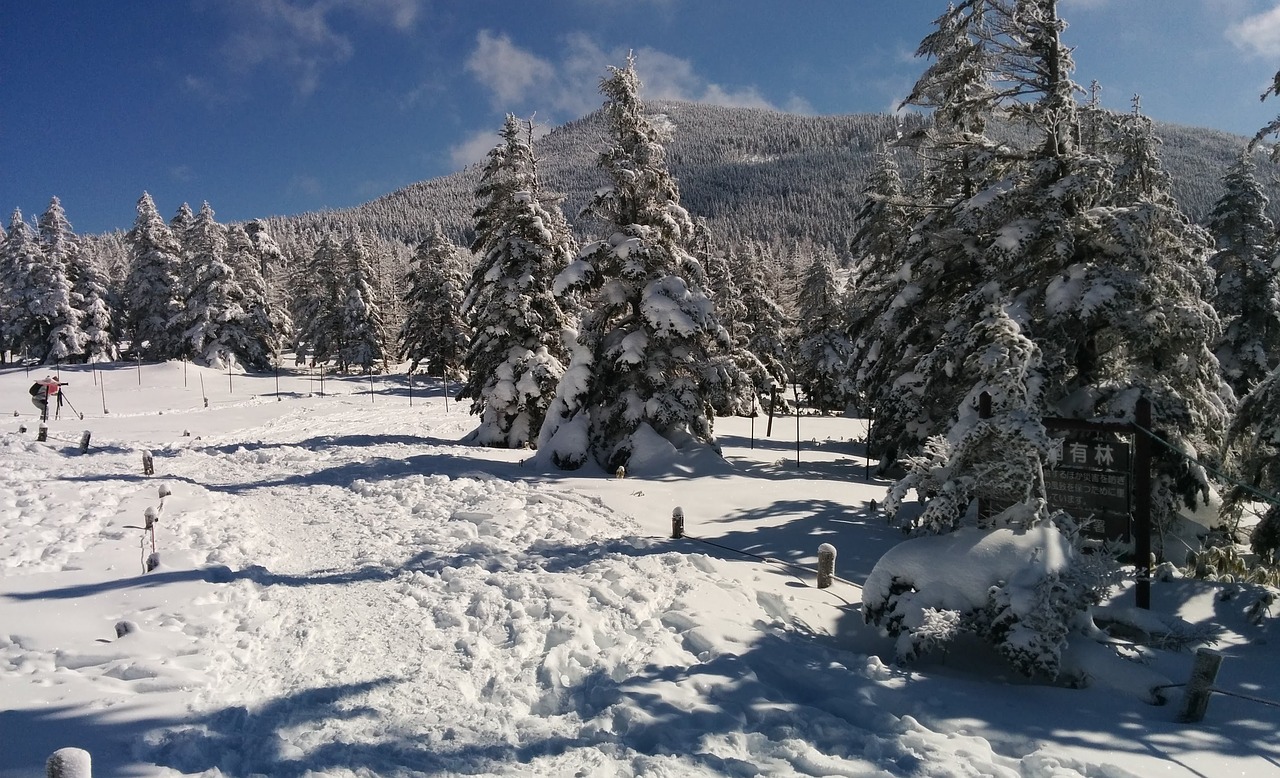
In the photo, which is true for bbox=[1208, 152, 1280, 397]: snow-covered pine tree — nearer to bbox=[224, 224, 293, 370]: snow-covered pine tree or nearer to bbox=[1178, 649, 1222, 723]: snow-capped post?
bbox=[1178, 649, 1222, 723]: snow-capped post

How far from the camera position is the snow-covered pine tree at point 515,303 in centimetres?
2258

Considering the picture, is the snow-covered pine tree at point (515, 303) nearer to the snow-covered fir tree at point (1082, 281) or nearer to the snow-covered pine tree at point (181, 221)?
the snow-covered fir tree at point (1082, 281)

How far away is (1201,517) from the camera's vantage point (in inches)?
532

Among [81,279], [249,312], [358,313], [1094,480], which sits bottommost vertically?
[1094,480]

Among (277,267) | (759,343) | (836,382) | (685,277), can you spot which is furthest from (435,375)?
(277,267)

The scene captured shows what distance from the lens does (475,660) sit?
6938 millimetres

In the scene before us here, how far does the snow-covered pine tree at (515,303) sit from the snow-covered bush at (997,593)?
630 inches

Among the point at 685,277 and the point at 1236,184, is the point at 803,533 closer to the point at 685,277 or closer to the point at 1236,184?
the point at 685,277

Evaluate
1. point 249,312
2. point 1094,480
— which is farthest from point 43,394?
point 1094,480

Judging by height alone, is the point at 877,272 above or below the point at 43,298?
below

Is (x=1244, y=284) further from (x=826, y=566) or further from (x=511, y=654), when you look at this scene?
(x=511, y=654)

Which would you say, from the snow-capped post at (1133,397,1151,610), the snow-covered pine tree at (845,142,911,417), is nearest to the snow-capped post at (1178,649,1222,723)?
the snow-capped post at (1133,397,1151,610)

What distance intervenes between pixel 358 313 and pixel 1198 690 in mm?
59691

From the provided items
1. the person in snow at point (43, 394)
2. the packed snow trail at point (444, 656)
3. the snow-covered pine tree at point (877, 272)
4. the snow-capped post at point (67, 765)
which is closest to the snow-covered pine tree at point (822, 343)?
the snow-covered pine tree at point (877, 272)
